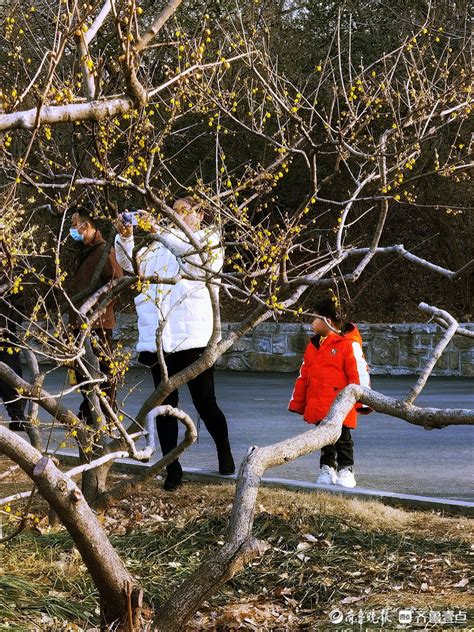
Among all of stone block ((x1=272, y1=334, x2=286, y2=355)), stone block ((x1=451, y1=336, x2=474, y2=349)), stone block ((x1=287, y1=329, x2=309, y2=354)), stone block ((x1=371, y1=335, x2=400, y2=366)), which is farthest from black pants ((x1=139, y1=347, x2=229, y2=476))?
stone block ((x1=272, y1=334, x2=286, y2=355))

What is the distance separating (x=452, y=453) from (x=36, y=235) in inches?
Result: 318

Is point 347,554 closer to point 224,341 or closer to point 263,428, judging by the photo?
point 224,341

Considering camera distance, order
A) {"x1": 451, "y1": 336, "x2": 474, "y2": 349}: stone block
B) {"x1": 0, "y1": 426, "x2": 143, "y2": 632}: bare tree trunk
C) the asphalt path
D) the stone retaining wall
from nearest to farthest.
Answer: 1. {"x1": 0, "y1": 426, "x2": 143, "y2": 632}: bare tree trunk
2. the asphalt path
3. {"x1": 451, "y1": 336, "x2": 474, "y2": 349}: stone block
4. the stone retaining wall

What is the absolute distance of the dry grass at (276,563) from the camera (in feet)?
16.2

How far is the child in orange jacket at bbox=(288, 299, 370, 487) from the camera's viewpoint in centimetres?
767

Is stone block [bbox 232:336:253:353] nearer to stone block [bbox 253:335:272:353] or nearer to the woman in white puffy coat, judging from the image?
stone block [bbox 253:335:272:353]

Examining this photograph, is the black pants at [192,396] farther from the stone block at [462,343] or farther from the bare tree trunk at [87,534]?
the stone block at [462,343]

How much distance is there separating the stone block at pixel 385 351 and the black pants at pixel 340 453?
988 cm

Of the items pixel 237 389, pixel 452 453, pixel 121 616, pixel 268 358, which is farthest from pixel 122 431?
pixel 268 358

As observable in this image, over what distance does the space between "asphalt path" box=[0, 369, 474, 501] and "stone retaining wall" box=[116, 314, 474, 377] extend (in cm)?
57

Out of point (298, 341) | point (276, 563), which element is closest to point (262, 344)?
point (298, 341)

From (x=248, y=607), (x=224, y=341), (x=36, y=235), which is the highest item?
(x=36, y=235)

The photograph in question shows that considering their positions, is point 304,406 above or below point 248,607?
above

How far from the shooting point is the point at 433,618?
4.73m
